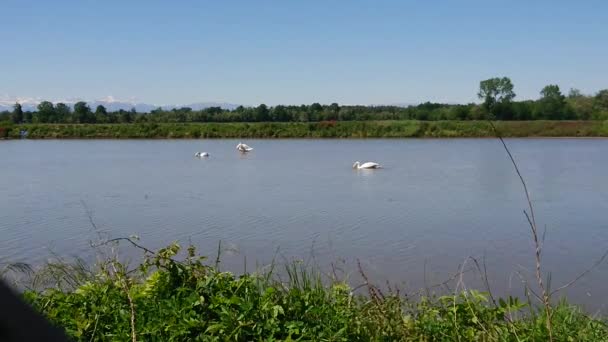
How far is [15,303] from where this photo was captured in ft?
1.73

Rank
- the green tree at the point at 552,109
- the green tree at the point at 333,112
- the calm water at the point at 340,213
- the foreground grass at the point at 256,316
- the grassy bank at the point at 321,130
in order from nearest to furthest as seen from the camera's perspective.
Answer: the foreground grass at the point at 256,316, the calm water at the point at 340,213, the grassy bank at the point at 321,130, the green tree at the point at 552,109, the green tree at the point at 333,112

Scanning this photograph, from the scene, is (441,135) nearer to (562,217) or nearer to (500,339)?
(562,217)

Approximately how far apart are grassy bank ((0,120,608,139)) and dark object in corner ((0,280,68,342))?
36.7m

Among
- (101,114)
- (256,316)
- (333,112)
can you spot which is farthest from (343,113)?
(256,316)

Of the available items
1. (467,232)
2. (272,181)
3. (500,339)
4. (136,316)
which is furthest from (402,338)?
(272,181)

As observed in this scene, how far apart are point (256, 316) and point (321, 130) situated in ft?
125

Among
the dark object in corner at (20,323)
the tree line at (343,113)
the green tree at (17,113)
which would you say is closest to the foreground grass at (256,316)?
the dark object in corner at (20,323)

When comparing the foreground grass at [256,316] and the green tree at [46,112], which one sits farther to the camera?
the green tree at [46,112]

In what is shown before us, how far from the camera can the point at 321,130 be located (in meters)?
41.1

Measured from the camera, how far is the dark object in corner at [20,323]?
0.50 meters

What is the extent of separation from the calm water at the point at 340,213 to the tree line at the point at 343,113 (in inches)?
1052

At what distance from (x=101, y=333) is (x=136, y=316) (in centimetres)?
19

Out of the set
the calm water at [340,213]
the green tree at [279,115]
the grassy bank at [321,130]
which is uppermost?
the green tree at [279,115]

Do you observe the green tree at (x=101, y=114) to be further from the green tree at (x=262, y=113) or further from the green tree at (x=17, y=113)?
the green tree at (x=262, y=113)
